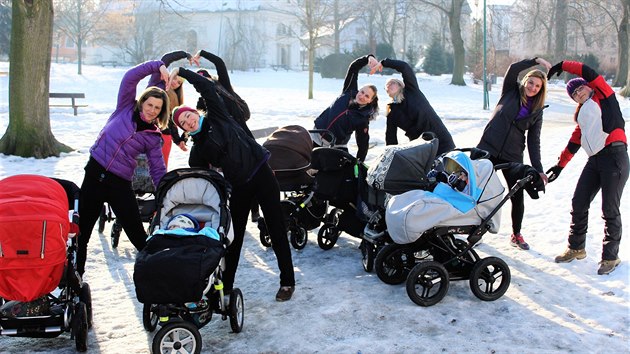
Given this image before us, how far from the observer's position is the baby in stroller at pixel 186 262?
414 cm

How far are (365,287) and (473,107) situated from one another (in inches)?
907

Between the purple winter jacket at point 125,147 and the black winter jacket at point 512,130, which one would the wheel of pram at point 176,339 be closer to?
the purple winter jacket at point 125,147

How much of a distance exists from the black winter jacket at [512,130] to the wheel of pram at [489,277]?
1.57 m

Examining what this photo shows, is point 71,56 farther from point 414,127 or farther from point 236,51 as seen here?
point 414,127

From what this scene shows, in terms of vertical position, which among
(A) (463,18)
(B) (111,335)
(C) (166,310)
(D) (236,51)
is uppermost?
(A) (463,18)

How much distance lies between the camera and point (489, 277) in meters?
5.54

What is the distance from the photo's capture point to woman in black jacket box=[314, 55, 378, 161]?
7.46 meters

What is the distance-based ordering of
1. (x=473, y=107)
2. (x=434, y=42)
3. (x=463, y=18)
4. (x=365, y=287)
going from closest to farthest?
(x=365, y=287) → (x=473, y=107) → (x=434, y=42) → (x=463, y=18)

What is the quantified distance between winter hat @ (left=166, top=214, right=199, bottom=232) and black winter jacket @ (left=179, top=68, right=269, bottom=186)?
595 millimetres

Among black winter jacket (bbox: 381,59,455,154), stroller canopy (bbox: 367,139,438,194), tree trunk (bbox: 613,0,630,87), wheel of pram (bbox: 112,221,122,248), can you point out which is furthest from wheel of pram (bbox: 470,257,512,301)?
tree trunk (bbox: 613,0,630,87)

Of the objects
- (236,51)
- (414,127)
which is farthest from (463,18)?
(414,127)

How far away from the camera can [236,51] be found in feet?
182

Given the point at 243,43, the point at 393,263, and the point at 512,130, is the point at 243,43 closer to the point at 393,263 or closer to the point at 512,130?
the point at 512,130

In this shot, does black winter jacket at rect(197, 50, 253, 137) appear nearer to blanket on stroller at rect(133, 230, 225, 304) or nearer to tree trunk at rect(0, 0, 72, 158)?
blanket on stroller at rect(133, 230, 225, 304)
